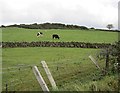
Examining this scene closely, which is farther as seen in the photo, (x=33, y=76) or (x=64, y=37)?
(x=64, y=37)

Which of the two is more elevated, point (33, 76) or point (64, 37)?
point (33, 76)

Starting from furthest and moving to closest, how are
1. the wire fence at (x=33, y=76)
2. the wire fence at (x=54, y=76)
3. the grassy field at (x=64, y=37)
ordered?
1. the grassy field at (x=64, y=37)
2. the wire fence at (x=33, y=76)
3. the wire fence at (x=54, y=76)

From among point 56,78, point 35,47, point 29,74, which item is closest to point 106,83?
point 56,78

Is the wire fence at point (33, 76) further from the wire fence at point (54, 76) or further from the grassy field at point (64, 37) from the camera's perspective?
the grassy field at point (64, 37)

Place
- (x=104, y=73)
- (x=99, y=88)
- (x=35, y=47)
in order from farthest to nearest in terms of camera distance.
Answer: (x=35, y=47)
(x=104, y=73)
(x=99, y=88)

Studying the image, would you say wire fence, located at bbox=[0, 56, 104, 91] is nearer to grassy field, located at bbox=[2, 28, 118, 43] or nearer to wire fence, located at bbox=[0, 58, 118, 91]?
wire fence, located at bbox=[0, 58, 118, 91]

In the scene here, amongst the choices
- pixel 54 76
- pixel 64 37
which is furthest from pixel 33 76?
pixel 64 37

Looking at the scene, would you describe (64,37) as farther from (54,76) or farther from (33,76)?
(33,76)

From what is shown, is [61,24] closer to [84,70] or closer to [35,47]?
[35,47]

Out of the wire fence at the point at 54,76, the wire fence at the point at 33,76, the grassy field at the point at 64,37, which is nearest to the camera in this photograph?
the wire fence at the point at 54,76

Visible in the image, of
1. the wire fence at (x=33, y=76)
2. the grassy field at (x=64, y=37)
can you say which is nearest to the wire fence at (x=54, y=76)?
the wire fence at (x=33, y=76)

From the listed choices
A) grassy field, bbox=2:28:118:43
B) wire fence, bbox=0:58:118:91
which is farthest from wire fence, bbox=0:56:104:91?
grassy field, bbox=2:28:118:43

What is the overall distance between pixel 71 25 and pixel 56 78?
228ft

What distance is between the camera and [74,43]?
4694cm
